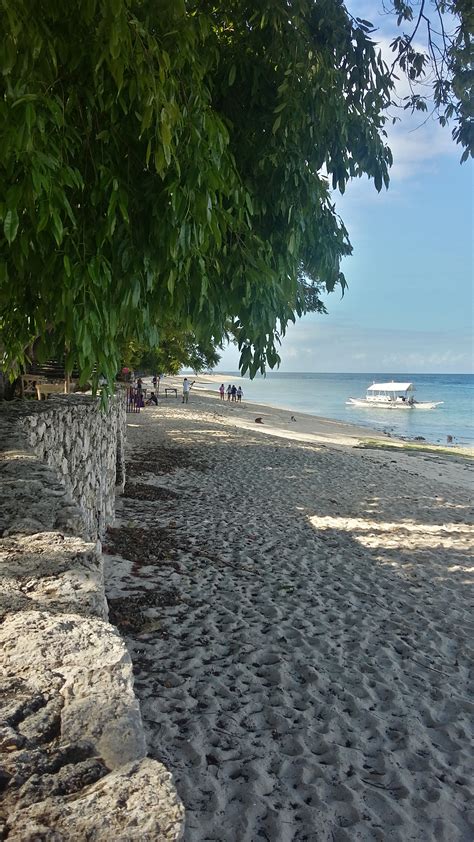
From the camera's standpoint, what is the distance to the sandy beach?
10.7 feet

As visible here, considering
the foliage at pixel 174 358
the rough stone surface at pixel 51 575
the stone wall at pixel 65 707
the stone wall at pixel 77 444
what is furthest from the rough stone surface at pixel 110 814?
the foliage at pixel 174 358

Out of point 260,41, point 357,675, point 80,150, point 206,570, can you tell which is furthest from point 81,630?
point 206,570

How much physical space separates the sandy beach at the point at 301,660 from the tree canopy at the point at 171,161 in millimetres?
2567

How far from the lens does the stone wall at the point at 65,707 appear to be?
3.92 feet

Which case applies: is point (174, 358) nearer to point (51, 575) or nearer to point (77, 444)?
point (77, 444)

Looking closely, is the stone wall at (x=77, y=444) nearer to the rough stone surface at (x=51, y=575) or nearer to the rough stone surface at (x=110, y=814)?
the rough stone surface at (x=51, y=575)

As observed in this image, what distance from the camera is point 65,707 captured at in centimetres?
157

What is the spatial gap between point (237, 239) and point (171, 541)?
552 cm

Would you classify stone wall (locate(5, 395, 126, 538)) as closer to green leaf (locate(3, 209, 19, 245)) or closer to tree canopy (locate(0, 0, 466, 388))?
tree canopy (locate(0, 0, 466, 388))

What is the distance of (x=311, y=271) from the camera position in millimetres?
4633

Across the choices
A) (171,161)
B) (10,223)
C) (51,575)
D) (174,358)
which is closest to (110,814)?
(51,575)

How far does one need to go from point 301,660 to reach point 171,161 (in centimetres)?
413

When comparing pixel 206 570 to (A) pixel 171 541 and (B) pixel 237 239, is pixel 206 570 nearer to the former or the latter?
(A) pixel 171 541

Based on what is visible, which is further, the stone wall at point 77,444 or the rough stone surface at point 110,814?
the stone wall at point 77,444
